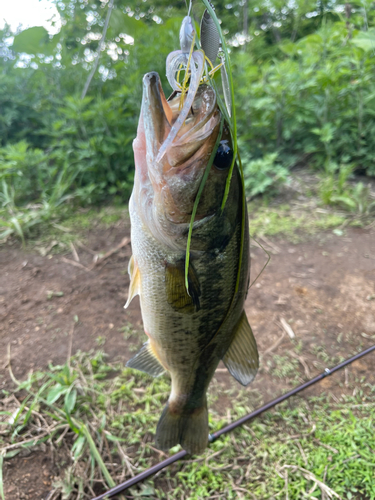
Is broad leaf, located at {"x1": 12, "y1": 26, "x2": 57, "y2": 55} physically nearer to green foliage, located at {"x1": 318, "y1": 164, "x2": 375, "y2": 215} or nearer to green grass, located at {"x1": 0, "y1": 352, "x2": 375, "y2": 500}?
green foliage, located at {"x1": 318, "y1": 164, "x2": 375, "y2": 215}

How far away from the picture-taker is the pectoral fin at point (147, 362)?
134 centimetres

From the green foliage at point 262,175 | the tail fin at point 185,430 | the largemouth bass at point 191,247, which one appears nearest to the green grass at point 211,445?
the tail fin at point 185,430

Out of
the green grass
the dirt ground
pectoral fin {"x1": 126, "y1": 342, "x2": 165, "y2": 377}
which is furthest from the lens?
the dirt ground

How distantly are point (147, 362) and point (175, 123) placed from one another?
3.37 feet

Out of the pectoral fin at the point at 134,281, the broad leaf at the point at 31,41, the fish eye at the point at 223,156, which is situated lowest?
the pectoral fin at the point at 134,281

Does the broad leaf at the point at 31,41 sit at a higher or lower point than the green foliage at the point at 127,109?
higher

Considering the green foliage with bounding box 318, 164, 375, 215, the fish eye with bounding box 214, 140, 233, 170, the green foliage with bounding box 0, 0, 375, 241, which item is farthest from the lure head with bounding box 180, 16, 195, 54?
the green foliage with bounding box 318, 164, 375, 215

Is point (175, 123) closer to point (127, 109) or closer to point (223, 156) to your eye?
point (223, 156)

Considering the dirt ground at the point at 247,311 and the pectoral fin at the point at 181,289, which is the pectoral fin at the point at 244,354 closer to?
the pectoral fin at the point at 181,289

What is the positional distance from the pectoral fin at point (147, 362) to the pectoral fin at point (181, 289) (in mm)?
405

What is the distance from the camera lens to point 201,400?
1.34 m

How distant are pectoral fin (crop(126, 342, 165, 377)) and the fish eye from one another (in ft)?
2.79

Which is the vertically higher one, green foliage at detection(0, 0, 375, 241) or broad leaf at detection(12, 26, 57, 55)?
broad leaf at detection(12, 26, 57, 55)

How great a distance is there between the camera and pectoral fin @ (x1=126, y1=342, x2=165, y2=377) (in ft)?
4.38
